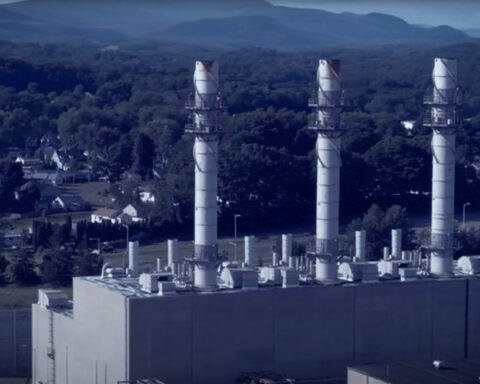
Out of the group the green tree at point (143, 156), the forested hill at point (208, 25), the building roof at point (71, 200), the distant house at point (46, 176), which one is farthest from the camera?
the forested hill at point (208, 25)

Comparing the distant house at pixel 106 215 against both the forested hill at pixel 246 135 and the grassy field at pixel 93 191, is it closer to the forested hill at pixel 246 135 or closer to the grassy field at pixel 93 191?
the forested hill at pixel 246 135

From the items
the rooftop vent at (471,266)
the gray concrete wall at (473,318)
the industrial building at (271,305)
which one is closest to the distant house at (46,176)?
the industrial building at (271,305)

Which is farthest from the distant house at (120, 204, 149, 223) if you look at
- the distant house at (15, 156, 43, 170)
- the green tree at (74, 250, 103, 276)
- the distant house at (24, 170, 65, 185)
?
the distant house at (15, 156, 43, 170)

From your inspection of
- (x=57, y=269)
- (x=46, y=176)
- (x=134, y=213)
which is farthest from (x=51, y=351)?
(x=46, y=176)

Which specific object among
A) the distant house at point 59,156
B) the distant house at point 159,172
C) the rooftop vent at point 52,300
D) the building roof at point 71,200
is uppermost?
the distant house at point 59,156

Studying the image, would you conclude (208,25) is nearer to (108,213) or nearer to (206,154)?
(108,213)

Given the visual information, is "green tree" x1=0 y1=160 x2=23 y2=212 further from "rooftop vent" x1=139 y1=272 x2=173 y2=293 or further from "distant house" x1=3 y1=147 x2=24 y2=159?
"rooftop vent" x1=139 y1=272 x2=173 y2=293

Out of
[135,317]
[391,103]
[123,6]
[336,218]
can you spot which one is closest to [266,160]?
[336,218]
